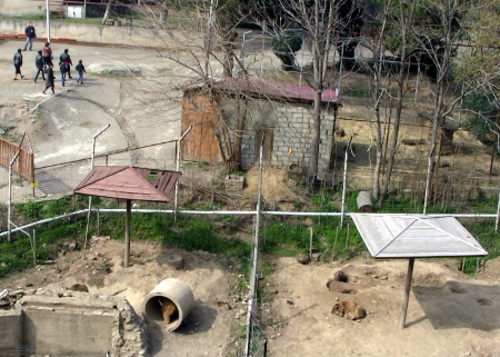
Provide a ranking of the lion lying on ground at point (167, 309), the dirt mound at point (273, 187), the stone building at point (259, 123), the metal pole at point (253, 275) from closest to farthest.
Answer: the metal pole at point (253, 275), the lion lying on ground at point (167, 309), the dirt mound at point (273, 187), the stone building at point (259, 123)

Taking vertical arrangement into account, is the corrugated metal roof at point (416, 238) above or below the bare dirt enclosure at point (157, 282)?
above

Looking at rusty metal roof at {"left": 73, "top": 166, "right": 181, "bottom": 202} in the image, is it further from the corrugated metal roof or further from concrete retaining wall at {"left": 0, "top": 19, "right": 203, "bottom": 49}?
concrete retaining wall at {"left": 0, "top": 19, "right": 203, "bottom": 49}

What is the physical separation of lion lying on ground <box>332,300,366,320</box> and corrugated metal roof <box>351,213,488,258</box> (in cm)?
175

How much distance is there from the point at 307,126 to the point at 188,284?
6.66m

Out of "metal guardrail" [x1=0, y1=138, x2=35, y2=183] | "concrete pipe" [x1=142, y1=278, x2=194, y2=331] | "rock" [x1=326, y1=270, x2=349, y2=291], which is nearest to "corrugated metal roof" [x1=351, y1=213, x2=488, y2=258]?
"rock" [x1=326, y1=270, x2=349, y2=291]

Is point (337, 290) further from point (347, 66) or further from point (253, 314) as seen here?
point (347, 66)

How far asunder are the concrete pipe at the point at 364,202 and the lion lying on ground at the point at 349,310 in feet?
14.2

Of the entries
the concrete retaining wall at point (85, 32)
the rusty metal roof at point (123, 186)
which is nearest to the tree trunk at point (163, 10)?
the concrete retaining wall at point (85, 32)

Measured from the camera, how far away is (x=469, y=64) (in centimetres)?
2211

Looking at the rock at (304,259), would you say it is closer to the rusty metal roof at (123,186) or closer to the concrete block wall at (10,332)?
the rusty metal roof at (123,186)

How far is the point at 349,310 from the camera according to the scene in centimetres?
Result: 1705

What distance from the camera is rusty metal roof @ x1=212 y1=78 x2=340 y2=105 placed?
2153cm

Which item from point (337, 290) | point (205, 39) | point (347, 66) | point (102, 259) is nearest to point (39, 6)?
point (347, 66)

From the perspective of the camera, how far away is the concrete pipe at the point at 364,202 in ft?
68.8
